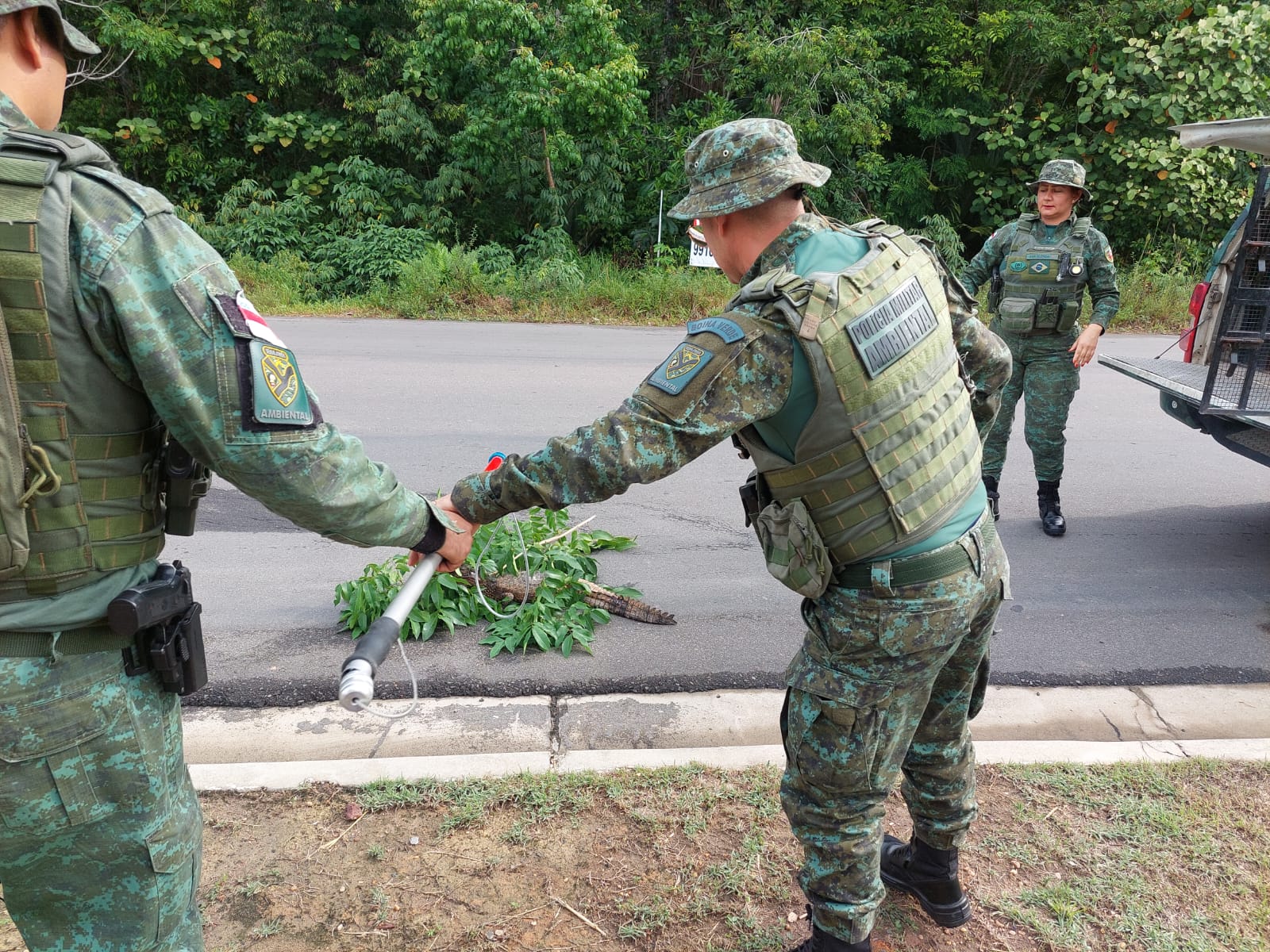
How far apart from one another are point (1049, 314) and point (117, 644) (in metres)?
5.23

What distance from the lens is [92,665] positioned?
1598 mm

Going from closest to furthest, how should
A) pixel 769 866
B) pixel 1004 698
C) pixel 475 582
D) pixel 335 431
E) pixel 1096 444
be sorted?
pixel 335 431 → pixel 769 866 → pixel 1004 698 → pixel 475 582 → pixel 1096 444

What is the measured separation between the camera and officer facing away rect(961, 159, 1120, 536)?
5.48 metres

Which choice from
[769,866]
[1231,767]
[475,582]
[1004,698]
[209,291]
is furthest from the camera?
[475,582]

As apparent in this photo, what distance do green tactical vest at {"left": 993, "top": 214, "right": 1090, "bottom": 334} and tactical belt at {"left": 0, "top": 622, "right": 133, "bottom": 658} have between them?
5.17m

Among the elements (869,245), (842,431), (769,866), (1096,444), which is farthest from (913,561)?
(1096,444)

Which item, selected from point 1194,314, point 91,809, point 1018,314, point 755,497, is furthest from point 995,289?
point 91,809

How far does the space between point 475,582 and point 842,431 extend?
2448mm

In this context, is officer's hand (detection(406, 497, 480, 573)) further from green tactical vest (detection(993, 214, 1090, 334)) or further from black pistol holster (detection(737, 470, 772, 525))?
green tactical vest (detection(993, 214, 1090, 334))

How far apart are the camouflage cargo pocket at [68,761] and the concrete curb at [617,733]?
140 centimetres

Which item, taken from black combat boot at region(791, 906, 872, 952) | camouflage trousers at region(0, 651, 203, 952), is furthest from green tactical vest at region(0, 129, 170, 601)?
black combat boot at region(791, 906, 872, 952)

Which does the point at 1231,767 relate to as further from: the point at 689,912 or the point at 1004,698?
the point at 689,912

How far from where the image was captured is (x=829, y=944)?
89.4 inches

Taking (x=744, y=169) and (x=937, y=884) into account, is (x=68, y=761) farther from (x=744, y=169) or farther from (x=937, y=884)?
(x=937, y=884)
